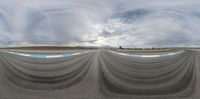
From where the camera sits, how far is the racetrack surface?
384cm

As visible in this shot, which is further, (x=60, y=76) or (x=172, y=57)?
(x=172, y=57)

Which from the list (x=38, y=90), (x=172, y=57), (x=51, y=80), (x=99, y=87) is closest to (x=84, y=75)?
(x=99, y=87)

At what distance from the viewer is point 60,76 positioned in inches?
159

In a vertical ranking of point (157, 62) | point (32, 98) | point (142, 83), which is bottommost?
point (32, 98)

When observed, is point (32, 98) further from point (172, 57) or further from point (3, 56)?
point (172, 57)

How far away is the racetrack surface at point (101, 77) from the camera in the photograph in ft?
12.6

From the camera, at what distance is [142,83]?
13.2ft

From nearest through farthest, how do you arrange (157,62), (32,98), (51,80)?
(32,98) → (51,80) → (157,62)

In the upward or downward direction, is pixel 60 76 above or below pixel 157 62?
below

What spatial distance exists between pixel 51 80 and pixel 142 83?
1967 millimetres

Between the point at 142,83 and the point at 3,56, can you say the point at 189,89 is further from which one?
the point at 3,56

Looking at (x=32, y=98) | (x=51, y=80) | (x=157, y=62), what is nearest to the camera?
(x=32, y=98)

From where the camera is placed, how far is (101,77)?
13.5 feet

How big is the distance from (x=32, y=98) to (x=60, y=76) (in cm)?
71
